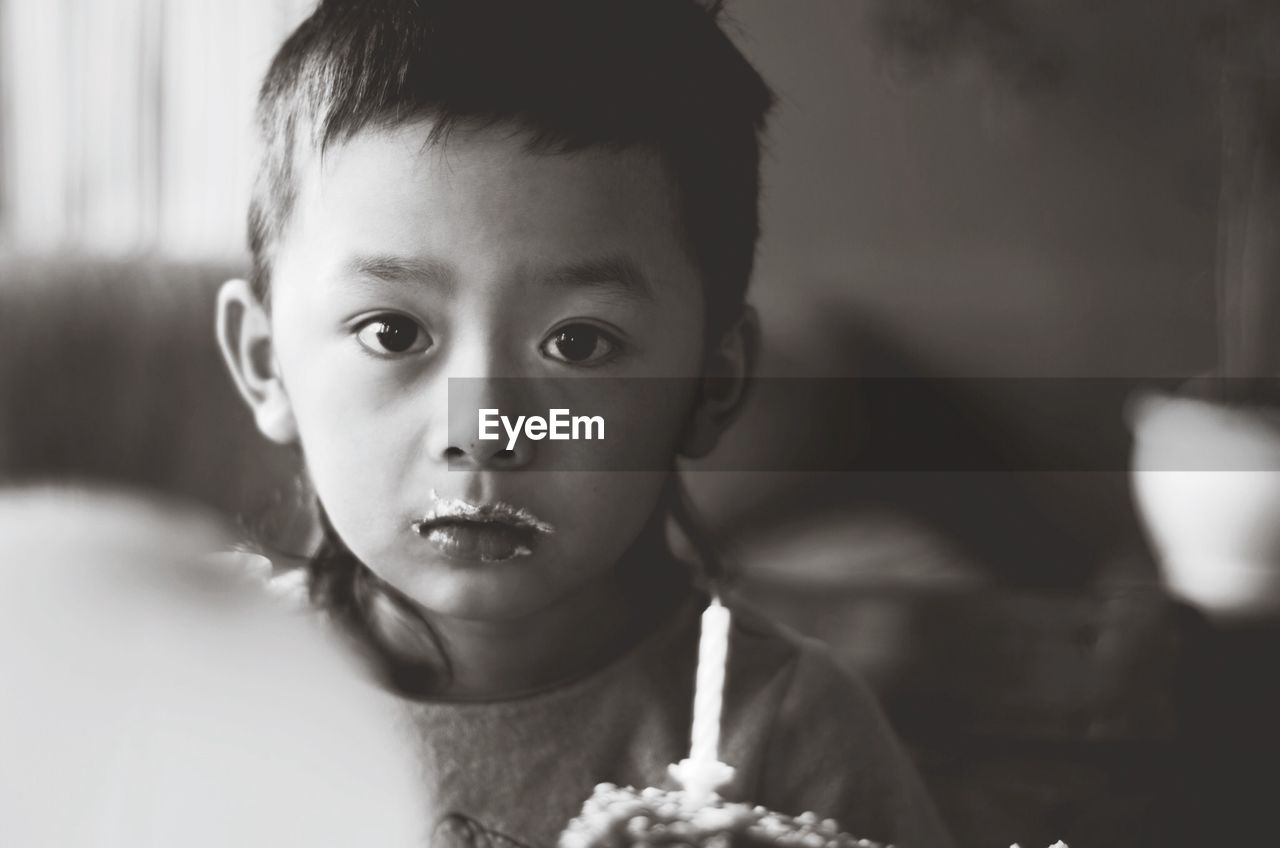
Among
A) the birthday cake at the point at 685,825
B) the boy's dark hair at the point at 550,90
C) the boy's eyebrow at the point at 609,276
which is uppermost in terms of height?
the boy's dark hair at the point at 550,90

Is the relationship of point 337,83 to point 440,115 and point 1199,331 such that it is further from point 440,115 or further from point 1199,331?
point 1199,331

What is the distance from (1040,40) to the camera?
0.65 meters

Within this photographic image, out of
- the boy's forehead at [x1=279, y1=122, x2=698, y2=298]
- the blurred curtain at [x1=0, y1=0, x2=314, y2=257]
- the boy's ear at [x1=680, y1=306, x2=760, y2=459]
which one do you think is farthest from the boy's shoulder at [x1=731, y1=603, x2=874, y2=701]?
the blurred curtain at [x1=0, y1=0, x2=314, y2=257]

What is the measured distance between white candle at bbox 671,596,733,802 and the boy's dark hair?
0.56 feet

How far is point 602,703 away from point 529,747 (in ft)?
0.15

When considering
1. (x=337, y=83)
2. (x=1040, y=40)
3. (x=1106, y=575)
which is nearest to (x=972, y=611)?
(x=1106, y=575)

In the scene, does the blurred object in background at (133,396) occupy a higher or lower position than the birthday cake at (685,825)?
higher

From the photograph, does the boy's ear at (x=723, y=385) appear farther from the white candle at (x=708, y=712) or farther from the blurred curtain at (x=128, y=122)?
the blurred curtain at (x=128, y=122)

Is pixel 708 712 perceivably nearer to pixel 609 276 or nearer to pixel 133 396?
pixel 609 276

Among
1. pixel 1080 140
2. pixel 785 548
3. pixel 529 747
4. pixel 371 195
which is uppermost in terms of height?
pixel 1080 140

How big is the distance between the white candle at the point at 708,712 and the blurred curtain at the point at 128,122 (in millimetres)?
340

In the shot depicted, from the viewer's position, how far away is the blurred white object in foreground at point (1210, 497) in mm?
662

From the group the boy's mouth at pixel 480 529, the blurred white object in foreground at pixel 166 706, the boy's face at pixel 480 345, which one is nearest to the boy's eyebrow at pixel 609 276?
the boy's face at pixel 480 345

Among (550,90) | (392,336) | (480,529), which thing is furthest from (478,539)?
(550,90)
